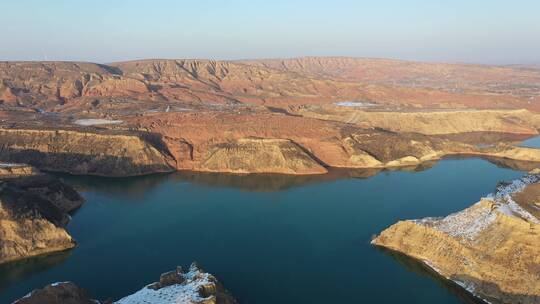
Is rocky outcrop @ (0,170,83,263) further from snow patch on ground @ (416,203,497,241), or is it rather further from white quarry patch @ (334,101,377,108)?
white quarry patch @ (334,101,377,108)

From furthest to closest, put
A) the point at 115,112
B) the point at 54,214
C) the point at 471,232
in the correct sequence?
the point at 115,112
the point at 54,214
the point at 471,232

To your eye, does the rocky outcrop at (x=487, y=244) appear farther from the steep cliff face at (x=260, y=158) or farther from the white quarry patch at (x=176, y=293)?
the steep cliff face at (x=260, y=158)

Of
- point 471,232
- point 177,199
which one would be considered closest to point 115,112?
point 177,199

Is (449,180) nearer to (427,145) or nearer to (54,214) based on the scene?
(427,145)

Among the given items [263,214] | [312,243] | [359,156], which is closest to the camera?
[312,243]

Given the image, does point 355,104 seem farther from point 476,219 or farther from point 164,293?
point 164,293
